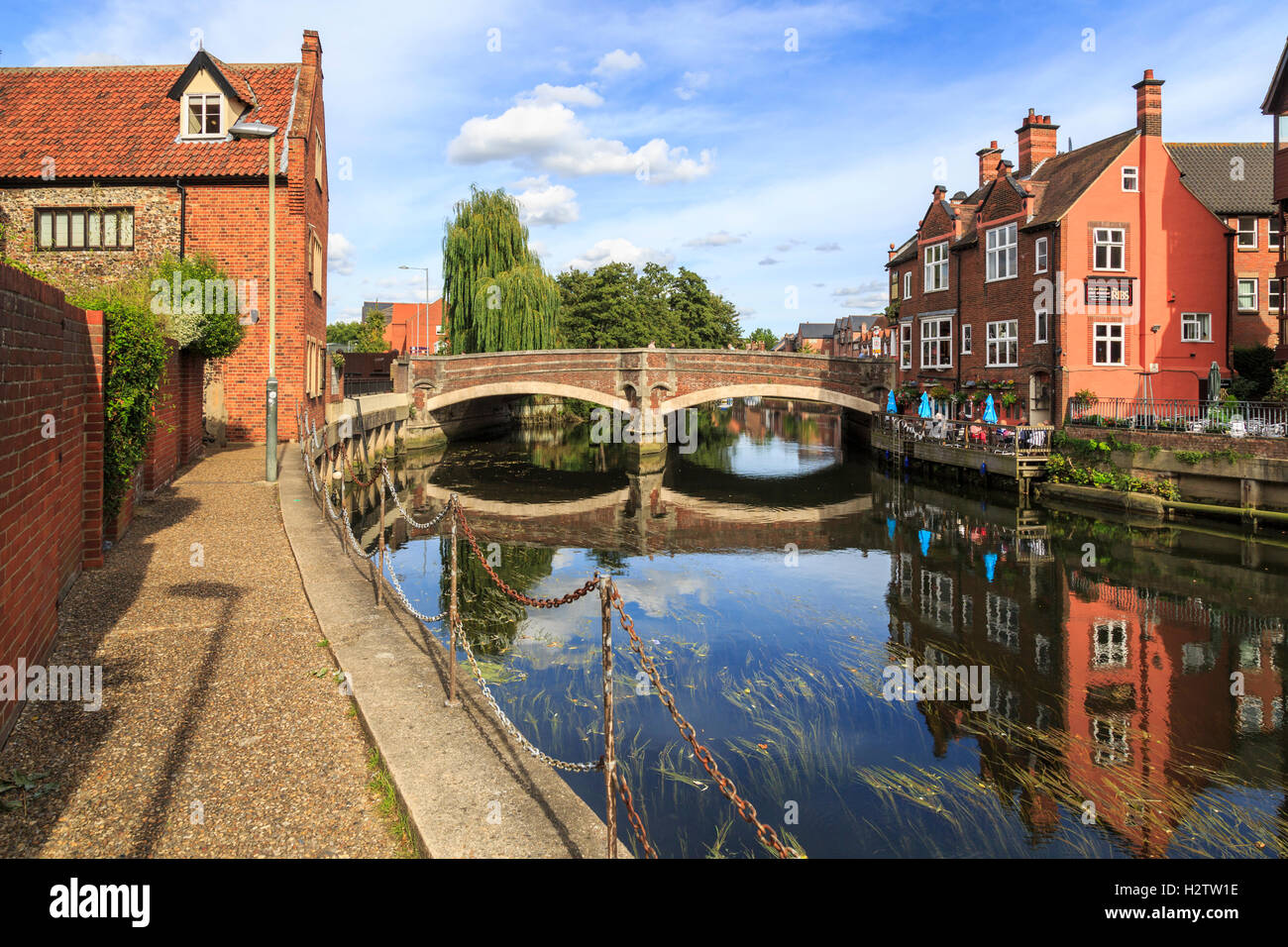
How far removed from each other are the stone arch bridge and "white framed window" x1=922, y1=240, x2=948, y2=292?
11.7ft

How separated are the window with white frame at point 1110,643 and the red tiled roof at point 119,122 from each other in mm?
20633

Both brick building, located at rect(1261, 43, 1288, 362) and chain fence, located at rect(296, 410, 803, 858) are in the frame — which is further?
brick building, located at rect(1261, 43, 1288, 362)

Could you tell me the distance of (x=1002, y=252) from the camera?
2955 cm

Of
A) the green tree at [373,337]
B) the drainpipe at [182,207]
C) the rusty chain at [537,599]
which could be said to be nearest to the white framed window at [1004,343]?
the drainpipe at [182,207]

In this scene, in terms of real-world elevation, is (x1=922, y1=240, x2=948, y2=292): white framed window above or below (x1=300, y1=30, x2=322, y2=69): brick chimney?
below

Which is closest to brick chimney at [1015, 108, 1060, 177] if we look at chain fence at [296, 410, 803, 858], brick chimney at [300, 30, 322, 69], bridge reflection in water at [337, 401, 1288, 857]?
bridge reflection in water at [337, 401, 1288, 857]

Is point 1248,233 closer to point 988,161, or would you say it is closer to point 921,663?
point 988,161

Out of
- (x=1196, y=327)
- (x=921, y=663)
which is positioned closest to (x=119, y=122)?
(x=921, y=663)

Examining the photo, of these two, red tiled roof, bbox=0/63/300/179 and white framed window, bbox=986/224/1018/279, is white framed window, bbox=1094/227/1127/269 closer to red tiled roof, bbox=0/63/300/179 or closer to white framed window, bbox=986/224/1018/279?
white framed window, bbox=986/224/1018/279

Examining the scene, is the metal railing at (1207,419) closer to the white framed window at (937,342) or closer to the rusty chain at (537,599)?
the white framed window at (937,342)

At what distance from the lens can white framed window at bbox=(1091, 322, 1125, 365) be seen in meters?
26.6
